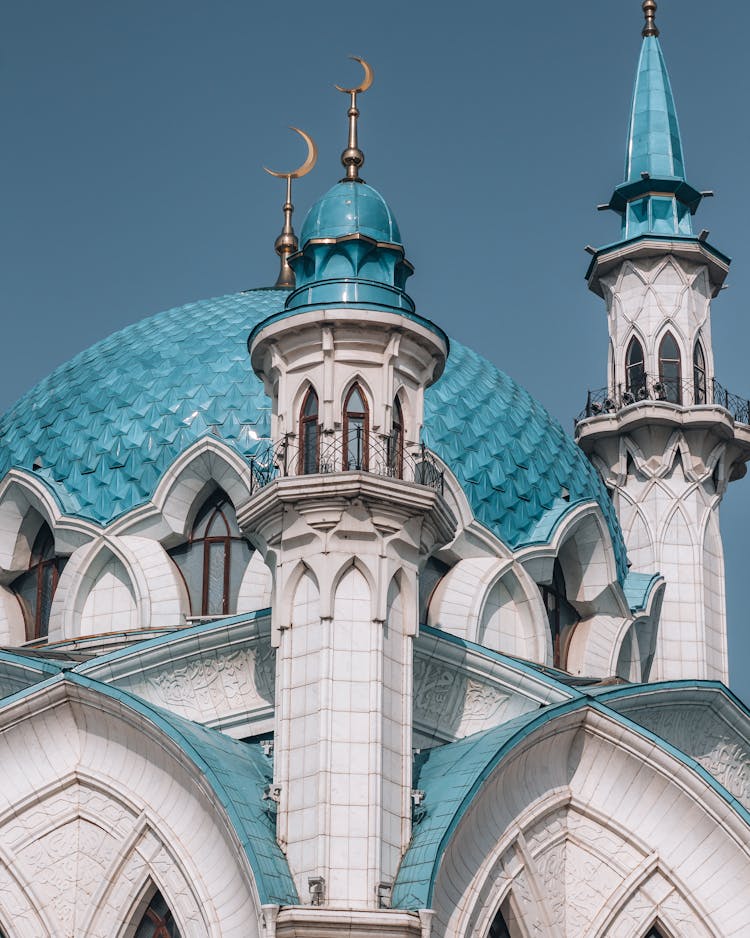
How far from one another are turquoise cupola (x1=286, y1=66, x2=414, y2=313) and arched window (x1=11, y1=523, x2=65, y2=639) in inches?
182

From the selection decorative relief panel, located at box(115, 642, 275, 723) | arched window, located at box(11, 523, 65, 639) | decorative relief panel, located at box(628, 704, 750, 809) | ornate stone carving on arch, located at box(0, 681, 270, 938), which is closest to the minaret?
ornate stone carving on arch, located at box(0, 681, 270, 938)

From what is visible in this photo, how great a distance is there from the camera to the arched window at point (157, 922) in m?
17.5

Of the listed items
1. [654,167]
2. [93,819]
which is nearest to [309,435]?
[93,819]

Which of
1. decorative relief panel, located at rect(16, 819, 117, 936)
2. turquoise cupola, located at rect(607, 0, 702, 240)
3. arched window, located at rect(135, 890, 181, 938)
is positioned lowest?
arched window, located at rect(135, 890, 181, 938)

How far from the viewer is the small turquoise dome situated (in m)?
19.1

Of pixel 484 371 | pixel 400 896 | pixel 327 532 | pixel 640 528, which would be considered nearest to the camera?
pixel 400 896

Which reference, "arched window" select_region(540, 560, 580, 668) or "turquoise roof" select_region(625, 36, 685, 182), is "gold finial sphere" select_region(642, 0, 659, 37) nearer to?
"turquoise roof" select_region(625, 36, 685, 182)

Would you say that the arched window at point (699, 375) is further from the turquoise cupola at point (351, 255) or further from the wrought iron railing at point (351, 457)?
the wrought iron railing at point (351, 457)

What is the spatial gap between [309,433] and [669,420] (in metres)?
8.84

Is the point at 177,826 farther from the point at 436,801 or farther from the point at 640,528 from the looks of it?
the point at 640,528

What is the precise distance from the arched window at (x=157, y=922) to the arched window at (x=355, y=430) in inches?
149

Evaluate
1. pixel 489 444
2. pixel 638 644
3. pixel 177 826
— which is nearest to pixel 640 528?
pixel 638 644

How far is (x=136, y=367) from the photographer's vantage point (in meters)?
23.0

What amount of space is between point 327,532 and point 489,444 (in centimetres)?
532
